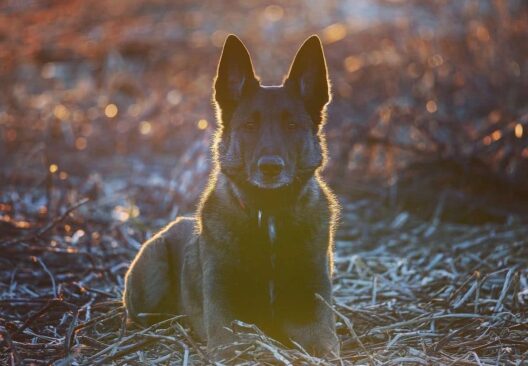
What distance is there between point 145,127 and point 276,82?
10.9ft

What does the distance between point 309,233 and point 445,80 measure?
7.44m

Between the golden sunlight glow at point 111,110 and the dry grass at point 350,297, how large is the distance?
4.13m

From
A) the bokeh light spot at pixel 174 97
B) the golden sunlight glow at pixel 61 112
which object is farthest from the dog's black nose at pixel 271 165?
the bokeh light spot at pixel 174 97

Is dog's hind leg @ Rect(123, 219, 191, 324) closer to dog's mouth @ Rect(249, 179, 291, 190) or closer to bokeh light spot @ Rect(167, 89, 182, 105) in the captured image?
dog's mouth @ Rect(249, 179, 291, 190)

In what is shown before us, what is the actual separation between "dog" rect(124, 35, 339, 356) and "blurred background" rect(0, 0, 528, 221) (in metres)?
2.73

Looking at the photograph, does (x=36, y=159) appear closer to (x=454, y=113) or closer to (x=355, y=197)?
(x=355, y=197)

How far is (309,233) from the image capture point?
212 inches

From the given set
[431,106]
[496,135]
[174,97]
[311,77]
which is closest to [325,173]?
[431,106]

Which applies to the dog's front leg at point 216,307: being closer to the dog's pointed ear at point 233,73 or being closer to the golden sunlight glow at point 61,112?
the dog's pointed ear at point 233,73

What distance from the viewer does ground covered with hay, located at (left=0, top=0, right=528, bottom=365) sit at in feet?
18.0

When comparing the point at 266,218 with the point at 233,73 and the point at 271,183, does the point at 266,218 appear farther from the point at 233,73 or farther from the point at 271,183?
the point at 233,73

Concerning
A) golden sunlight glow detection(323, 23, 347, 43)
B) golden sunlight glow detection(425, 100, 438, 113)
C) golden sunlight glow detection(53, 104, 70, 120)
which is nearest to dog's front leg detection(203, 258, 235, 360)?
golden sunlight glow detection(425, 100, 438, 113)

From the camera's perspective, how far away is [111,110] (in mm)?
13477

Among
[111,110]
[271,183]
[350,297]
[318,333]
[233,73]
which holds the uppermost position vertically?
[233,73]
